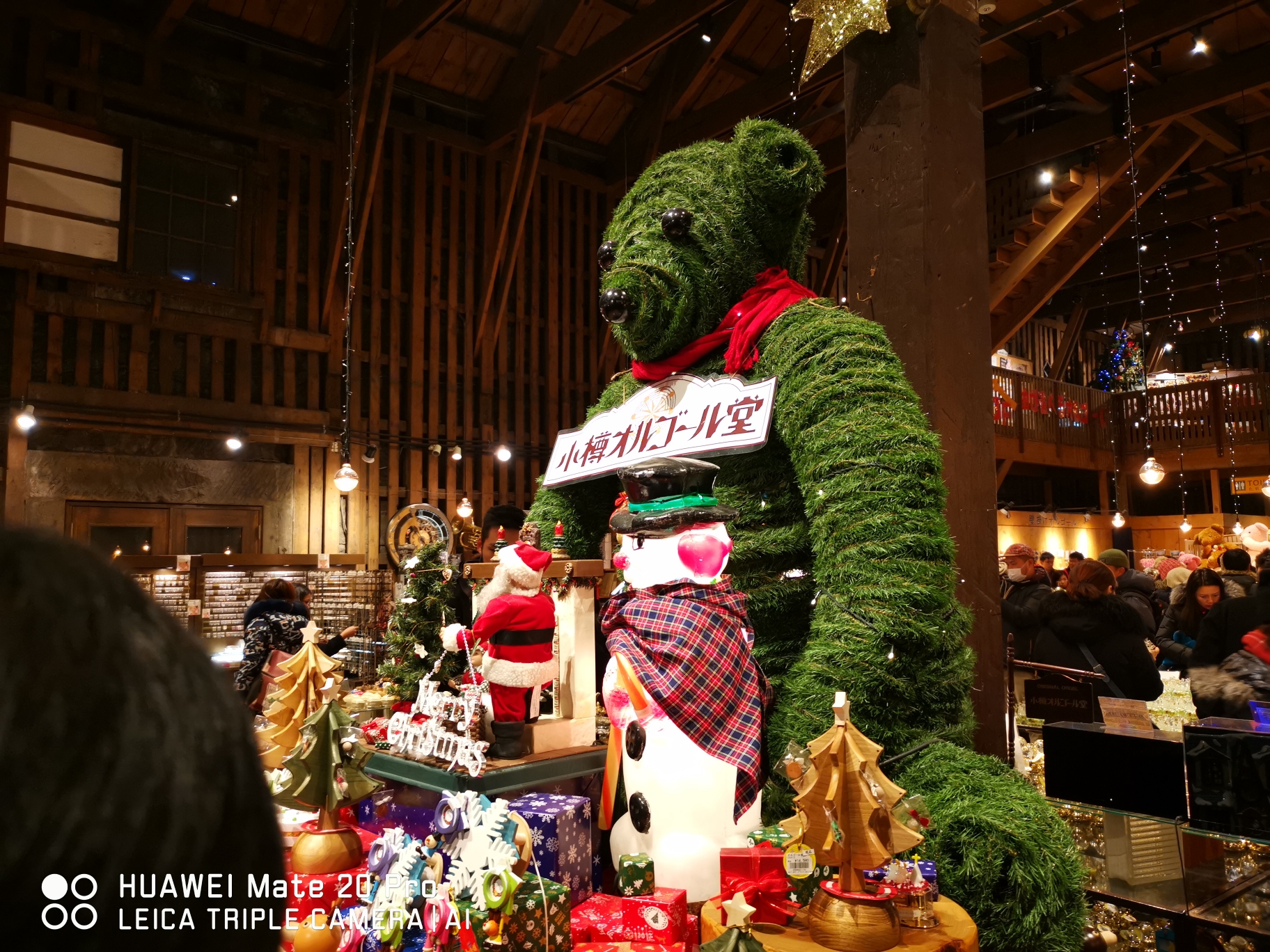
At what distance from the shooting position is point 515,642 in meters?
2.10

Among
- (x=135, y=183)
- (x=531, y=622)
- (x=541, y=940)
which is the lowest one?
(x=541, y=940)

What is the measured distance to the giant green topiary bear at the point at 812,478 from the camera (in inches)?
70.0

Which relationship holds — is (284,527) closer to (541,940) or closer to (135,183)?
(135,183)

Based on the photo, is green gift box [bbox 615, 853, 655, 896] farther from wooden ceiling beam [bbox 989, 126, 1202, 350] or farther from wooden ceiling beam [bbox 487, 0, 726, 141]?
wooden ceiling beam [bbox 989, 126, 1202, 350]

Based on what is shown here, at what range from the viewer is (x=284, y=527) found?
342 inches

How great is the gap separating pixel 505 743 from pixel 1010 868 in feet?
3.53

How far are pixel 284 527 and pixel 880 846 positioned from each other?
27.1ft

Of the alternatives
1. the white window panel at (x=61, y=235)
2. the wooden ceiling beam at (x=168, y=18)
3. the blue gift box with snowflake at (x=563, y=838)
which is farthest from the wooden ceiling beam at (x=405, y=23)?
the blue gift box with snowflake at (x=563, y=838)

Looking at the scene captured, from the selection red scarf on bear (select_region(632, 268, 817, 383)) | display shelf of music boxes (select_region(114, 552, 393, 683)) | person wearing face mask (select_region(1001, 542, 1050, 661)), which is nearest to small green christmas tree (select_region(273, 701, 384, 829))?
red scarf on bear (select_region(632, 268, 817, 383))

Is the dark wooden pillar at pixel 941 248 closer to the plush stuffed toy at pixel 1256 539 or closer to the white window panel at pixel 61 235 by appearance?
the plush stuffed toy at pixel 1256 539

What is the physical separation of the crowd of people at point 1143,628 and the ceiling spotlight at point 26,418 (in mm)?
7120

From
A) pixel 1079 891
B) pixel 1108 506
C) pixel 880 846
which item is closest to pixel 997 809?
pixel 1079 891

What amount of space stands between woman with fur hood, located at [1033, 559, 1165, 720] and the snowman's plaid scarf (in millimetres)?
2401

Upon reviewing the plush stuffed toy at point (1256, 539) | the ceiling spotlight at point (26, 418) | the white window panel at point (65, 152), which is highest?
the white window panel at point (65, 152)
